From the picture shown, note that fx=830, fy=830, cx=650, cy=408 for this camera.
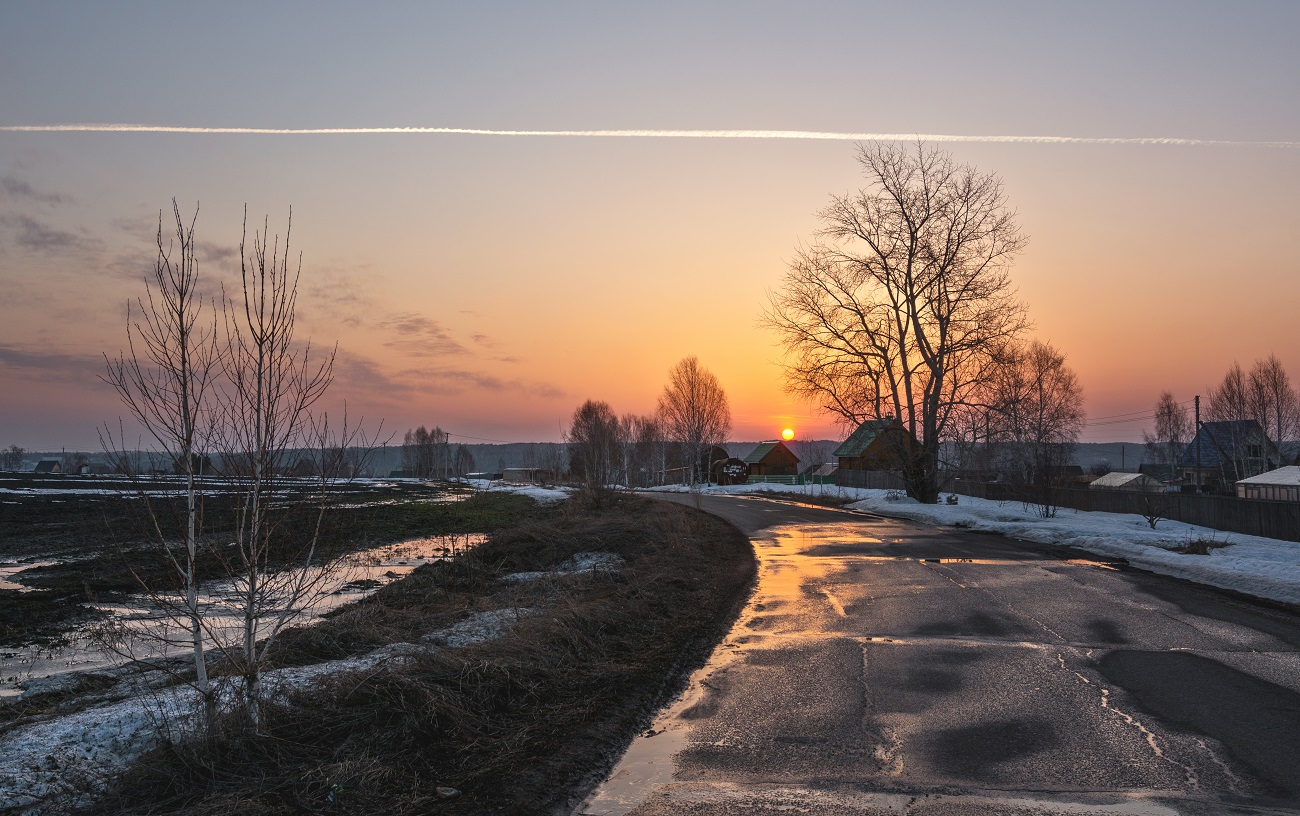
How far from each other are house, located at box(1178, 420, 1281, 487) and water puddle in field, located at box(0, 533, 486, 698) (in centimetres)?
7368

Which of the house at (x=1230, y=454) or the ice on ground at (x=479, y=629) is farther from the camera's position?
the house at (x=1230, y=454)

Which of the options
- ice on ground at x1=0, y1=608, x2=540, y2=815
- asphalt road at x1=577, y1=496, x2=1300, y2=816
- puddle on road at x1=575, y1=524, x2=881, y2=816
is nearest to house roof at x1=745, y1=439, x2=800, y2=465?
puddle on road at x1=575, y1=524, x2=881, y2=816

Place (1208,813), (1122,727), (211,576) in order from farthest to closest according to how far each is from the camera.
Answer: (211,576) < (1122,727) < (1208,813)

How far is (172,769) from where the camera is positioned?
512 cm

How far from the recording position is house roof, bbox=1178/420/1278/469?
7406 centimetres

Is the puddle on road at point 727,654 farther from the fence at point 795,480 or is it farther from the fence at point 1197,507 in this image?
the fence at point 795,480

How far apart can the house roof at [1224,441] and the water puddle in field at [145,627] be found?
7678 cm

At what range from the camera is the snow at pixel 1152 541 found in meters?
14.5

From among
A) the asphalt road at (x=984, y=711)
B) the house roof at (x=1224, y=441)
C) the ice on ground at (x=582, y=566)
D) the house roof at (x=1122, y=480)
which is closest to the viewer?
the asphalt road at (x=984, y=711)

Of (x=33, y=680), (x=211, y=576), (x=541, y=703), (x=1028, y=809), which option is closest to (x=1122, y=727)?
(x=1028, y=809)

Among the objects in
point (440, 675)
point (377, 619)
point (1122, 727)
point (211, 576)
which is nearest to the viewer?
point (1122, 727)

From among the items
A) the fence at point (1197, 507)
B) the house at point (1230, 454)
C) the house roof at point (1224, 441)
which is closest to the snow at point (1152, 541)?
the fence at point (1197, 507)

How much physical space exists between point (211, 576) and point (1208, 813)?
742 inches

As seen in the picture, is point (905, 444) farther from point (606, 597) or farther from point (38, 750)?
point (38, 750)
